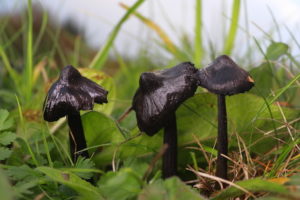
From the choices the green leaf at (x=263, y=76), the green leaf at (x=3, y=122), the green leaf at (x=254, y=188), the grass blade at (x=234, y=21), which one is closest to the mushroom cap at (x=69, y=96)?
the green leaf at (x=3, y=122)

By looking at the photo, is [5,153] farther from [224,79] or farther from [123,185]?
[224,79]

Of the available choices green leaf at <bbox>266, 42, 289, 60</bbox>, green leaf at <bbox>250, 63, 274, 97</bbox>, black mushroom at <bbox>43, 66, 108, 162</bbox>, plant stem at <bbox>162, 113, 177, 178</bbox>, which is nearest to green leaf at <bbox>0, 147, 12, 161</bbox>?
black mushroom at <bbox>43, 66, 108, 162</bbox>

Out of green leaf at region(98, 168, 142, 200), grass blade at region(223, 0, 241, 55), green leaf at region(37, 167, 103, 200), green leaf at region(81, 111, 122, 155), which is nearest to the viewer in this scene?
green leaf at region(98, 168, 142, 200)

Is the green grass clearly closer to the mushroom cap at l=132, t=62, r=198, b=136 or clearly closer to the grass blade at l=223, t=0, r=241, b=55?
the grass blade at l=223, t=0, r=241, b=55

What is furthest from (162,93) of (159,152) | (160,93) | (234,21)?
(234,21)

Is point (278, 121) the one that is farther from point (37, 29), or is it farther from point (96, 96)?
point (37, 29)
